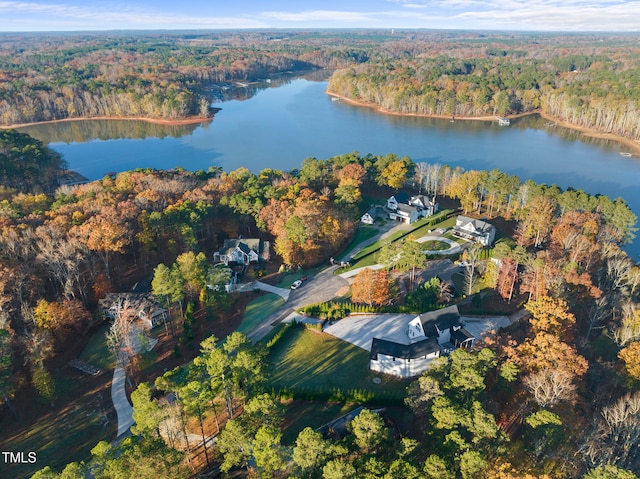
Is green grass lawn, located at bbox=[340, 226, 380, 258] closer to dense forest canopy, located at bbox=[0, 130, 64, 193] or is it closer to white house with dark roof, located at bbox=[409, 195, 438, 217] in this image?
white house with dark roof, located at bbox=[409, 195, 438, 217]

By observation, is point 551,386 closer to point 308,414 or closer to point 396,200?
point 308,414

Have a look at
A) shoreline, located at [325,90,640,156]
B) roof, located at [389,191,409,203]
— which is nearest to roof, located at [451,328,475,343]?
roof, located at [389,191,409,203]

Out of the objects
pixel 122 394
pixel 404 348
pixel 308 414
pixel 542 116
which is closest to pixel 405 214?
pixel 404 348

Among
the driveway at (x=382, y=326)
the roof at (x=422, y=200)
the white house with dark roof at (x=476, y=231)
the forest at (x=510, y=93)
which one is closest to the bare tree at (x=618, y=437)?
the driveway at (x=382, y=326)

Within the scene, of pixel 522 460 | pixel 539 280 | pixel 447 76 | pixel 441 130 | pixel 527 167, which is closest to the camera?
pixel 522 460

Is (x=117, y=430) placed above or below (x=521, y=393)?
below

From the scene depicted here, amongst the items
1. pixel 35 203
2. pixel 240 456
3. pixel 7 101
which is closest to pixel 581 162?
pixel 240 456

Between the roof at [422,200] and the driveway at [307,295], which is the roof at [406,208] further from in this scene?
the driveway at [307,295]

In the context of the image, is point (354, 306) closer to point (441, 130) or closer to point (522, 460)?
point (522, 460)
